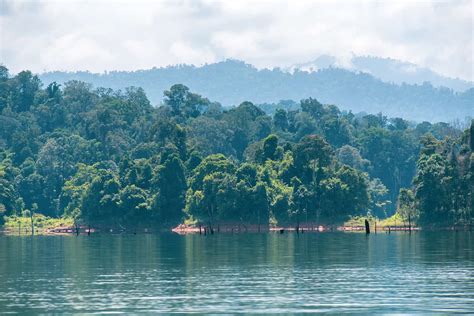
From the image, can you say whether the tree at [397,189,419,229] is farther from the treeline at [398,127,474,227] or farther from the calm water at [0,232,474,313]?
the calm water at [0,232,474,313]

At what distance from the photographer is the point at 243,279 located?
8331 cm

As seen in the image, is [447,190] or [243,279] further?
[447,190]

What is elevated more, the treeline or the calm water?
the treeline

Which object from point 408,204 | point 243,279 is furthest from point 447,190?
point 243,279

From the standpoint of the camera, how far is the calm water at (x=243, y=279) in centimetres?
6669

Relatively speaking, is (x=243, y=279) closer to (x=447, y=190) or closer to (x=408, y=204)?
(x=447, y=190)

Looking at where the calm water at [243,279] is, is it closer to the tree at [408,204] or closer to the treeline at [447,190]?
the treeline at [447,190]

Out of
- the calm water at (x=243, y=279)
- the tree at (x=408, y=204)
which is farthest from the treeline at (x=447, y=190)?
the calm water at (x=243, y=279)

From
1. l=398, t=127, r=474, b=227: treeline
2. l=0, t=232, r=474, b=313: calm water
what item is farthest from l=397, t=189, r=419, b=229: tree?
l=0, t=232, r=474, b=313: calm water

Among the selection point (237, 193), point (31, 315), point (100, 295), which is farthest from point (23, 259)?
point (237, 193)

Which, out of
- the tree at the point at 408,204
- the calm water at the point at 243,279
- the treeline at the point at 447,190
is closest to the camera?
the calm water at the point at 243,279

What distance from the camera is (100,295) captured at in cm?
7312

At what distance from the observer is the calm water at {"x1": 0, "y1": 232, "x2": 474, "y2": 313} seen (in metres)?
66.7

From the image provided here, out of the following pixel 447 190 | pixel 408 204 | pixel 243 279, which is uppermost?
pixel 447 190
